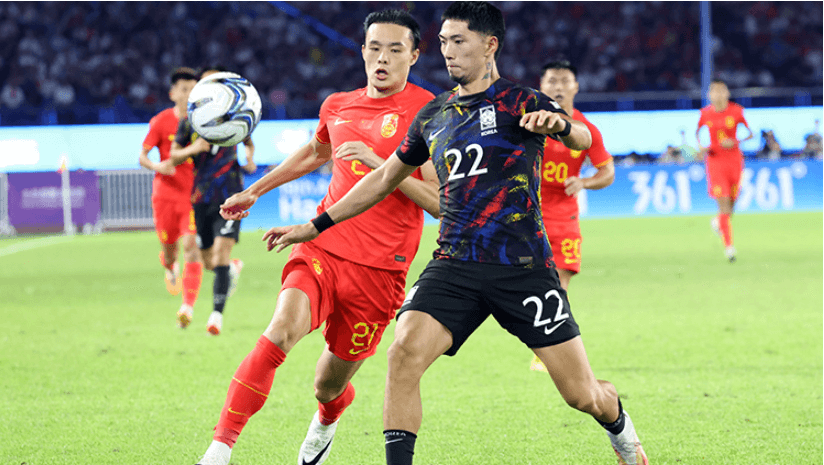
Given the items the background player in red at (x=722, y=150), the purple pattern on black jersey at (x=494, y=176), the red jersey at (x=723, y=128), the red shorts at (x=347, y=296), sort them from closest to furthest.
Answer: the purple pattern on black jersey at (x=494, y=176) → the red shorts at (x=347, y=296) → the background player in red at (x=722, y=150) → the red jersey at (x=723, y=128)

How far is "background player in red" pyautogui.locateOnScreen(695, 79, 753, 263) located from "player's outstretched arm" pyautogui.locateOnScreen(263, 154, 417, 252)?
11029 millimetres

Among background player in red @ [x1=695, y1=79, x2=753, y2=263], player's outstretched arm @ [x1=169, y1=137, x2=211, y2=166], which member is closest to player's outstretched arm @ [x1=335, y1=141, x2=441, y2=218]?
player's outstretched arm @ [x1=169, y1=137, x2=211, y2=166]

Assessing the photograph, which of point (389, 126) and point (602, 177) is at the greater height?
point (389, 126)

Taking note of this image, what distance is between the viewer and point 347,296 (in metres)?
4.42

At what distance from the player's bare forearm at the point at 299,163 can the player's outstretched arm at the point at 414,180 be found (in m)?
0.49

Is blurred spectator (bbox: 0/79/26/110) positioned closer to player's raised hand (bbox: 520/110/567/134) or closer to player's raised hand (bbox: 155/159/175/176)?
player's raised hand (bbox: 155/159/175/176)

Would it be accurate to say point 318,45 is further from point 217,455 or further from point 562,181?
point 217,455

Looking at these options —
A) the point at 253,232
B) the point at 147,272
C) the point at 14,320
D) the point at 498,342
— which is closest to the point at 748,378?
the point at 498,342

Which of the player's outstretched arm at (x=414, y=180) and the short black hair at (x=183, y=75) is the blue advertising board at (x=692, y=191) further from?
the player's outstretched arm at (x=414, y=180)

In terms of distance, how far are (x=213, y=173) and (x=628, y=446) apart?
5896 mm

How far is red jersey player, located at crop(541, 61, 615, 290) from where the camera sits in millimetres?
6809

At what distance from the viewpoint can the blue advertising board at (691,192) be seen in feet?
78.4

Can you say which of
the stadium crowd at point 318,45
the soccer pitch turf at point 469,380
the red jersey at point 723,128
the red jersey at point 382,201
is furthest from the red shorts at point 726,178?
the stadium crowd at point 318,45

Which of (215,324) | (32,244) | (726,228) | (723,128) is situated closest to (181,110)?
(215,324)
